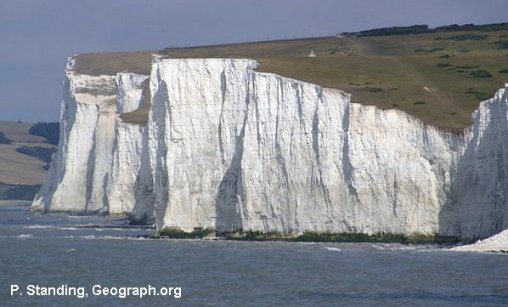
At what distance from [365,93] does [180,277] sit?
68.4ft

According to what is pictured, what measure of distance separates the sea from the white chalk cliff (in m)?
2.48

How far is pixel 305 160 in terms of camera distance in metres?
64.9

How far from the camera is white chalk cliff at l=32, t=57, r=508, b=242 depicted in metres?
59.7

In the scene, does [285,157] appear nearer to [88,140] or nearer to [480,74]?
[480,74]

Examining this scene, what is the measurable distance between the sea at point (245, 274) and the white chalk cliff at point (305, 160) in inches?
97.5

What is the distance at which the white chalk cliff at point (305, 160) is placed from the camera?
59656 millimetres

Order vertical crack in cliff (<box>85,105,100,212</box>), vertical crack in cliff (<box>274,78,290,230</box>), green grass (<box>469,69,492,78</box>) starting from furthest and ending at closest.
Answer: vertical crack in cliff (<box>85,105,100,212</box>) < green grass (<box>469,69,492,78</box>) < vertical crack in cliff (<box>274,78,290,230</box>)

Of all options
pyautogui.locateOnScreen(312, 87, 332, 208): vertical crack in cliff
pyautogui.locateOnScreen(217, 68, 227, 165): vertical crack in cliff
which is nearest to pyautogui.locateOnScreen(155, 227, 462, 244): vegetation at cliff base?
pyautogui.locateOnScreen(312, 87, 332, 208): vertical crack in cliff

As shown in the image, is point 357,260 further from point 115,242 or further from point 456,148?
point 115,242

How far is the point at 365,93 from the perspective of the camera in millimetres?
65750

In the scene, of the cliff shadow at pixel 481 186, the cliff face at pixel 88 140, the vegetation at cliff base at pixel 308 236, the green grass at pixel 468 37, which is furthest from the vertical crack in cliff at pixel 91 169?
the cliff shadow at pixel 481 186

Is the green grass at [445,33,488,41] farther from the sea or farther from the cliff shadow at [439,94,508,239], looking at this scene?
the sea

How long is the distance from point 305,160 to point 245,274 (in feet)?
57.7

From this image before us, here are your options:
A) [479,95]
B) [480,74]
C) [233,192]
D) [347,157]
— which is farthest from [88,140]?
[347,157]
